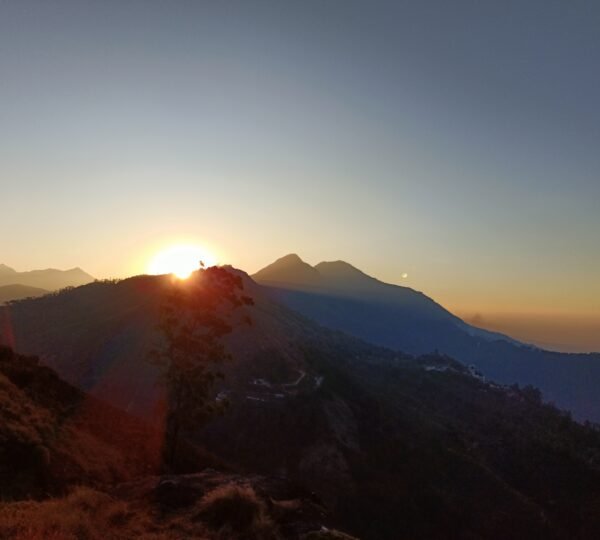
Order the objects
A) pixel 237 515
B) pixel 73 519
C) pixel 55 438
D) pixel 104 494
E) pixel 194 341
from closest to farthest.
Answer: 1. pixel 73 519
2. pixel 237 515
3. pixel 104 494
4. pixel 55 438
5. pixel 194 341

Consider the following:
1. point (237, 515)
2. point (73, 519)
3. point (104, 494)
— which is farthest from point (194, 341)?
point (73, 519)

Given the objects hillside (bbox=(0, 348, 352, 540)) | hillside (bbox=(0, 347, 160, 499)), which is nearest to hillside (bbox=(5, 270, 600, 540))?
hillside (bbox=(0, 347, 160, 499))

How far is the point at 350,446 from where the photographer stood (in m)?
146

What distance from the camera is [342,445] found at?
142 metres

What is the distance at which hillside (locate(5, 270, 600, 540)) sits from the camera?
12700 centimetres

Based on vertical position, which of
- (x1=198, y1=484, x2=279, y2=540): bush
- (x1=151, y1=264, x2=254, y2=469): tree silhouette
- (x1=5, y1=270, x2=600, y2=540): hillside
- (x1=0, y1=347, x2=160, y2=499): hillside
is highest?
(x1=151, y1=264, x2=254, y2=469): tree silhouette

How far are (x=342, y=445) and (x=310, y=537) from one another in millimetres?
130118

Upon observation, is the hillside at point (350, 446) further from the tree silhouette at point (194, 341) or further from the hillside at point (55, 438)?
the tree silhouette at point (194, 341)

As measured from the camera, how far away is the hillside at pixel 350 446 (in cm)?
12700

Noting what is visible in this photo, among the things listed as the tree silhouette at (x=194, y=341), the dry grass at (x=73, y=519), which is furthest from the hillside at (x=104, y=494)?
the tree silhouette at (x=194, y=341)

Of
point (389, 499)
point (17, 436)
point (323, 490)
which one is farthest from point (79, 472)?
point (389, 499)

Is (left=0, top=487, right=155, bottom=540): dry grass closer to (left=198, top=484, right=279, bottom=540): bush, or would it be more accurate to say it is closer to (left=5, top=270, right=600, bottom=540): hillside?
(left=198, top=484, right=279, bottom=540): bush

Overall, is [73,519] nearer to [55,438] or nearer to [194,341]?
[55,438]

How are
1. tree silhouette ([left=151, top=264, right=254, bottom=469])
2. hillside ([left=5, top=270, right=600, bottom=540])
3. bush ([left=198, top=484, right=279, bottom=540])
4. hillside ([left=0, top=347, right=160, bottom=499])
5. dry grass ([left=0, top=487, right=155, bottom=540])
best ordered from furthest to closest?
hillside ([left=5, top=270, right=600, bottom=540])
tree silhouette ([left=151, top=264, right=254, bottom=469])
hillside ([left=0, top=347, right=160, bottom=499])
bush ([left=198, top=484, right=279, bottom=540])
dry grass ([left=0, top=487, right=155, bottom=540])
